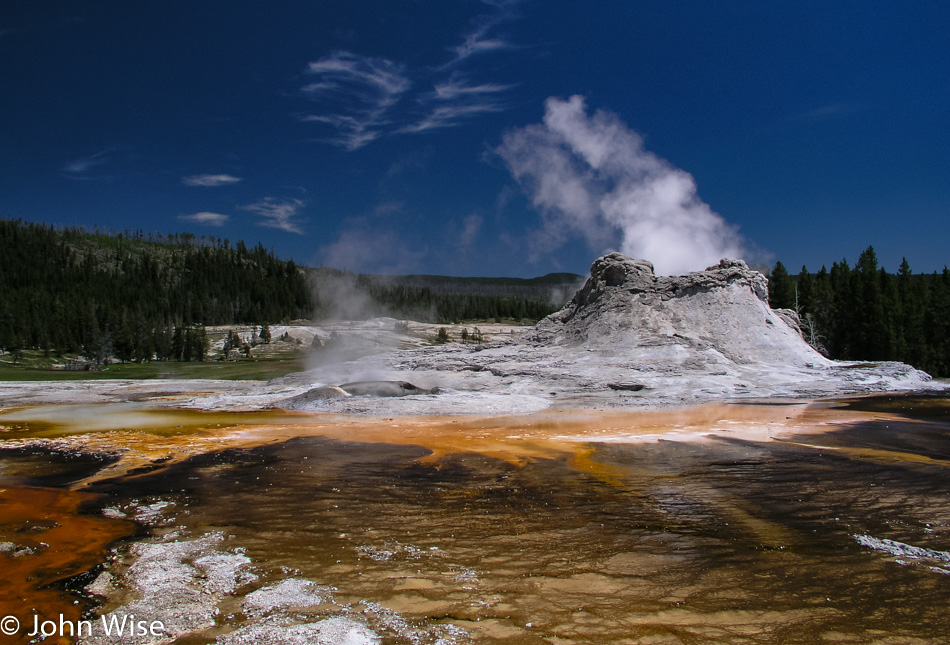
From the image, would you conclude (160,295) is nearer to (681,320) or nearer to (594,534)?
(681,320)

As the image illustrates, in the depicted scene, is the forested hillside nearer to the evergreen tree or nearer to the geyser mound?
the geyser mound

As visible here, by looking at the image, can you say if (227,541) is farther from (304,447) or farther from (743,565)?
(304,447)

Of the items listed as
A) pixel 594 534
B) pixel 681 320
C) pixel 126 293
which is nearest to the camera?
pixel 594 534

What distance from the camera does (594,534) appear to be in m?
5.95

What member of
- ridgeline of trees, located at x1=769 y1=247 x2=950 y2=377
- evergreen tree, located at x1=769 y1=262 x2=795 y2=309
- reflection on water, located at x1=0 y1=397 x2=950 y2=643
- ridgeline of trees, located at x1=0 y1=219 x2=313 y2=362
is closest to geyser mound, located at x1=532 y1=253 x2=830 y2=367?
ridgeline of trees, located at x1=769 y1=247 x2=950 y2=377

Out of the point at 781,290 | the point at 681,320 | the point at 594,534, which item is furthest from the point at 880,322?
the point at 594,534

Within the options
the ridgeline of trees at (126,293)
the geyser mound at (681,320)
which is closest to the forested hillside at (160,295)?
the ridgeline of trees at (126,293)

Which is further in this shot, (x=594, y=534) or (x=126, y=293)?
(x=126, y=293)

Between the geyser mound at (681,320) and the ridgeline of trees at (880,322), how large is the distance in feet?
32.1

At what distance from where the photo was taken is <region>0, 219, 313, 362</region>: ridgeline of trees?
5938 centimetres

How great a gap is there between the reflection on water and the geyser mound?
1300cm

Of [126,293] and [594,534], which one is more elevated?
[126,293]

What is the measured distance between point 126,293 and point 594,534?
123 metres

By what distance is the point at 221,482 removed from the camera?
855 centimetres
